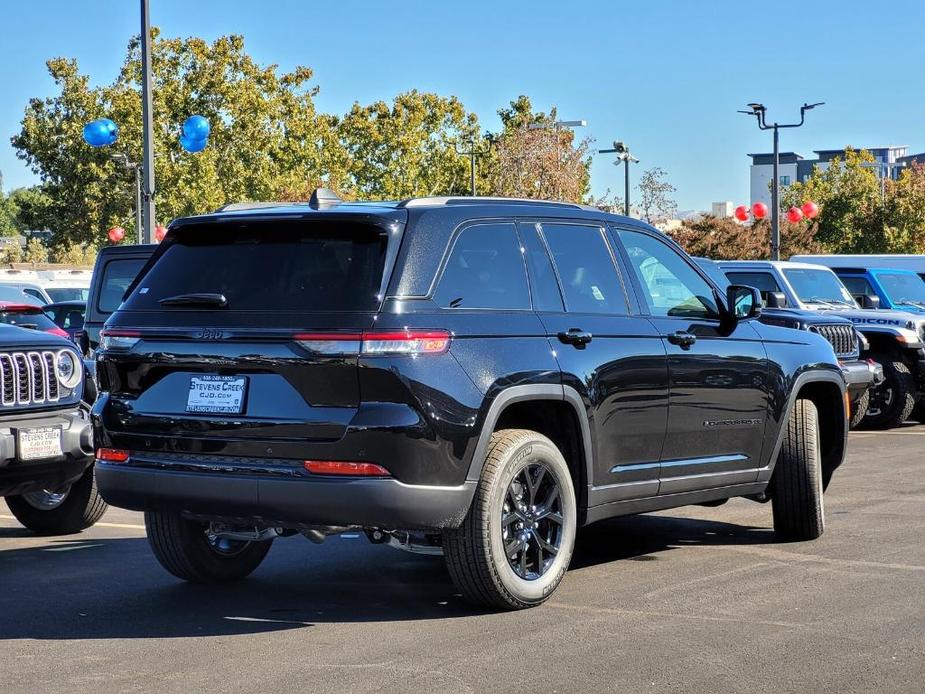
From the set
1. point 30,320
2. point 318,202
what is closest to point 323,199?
point 318,202

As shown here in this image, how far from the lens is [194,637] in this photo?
6.15m

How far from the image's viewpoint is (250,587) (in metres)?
7.40

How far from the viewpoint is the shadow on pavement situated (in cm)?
646

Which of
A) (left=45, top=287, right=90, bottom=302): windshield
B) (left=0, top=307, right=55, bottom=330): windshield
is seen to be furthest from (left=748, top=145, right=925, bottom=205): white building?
(left=0, top=307, right=55, bottom=330): windshield

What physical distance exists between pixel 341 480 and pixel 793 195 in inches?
3048

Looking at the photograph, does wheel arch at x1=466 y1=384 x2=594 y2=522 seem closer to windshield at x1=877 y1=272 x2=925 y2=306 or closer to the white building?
windshield at x1=877 y1=272 x2=925 y2=306

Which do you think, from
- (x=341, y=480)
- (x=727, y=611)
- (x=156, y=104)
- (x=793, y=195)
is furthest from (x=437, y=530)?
(x=793, y=195)

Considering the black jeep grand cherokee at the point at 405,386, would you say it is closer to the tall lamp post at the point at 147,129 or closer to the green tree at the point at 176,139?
the tall lamp post at the point at 147,129

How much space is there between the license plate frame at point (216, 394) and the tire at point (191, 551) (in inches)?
39.5

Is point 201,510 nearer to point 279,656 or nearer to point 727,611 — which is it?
point 279,656

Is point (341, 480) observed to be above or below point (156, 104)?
below

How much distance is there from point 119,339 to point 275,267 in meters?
0.86

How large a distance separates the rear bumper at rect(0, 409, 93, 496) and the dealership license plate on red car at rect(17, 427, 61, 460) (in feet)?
0.08

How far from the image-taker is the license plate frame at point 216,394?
6234mm
